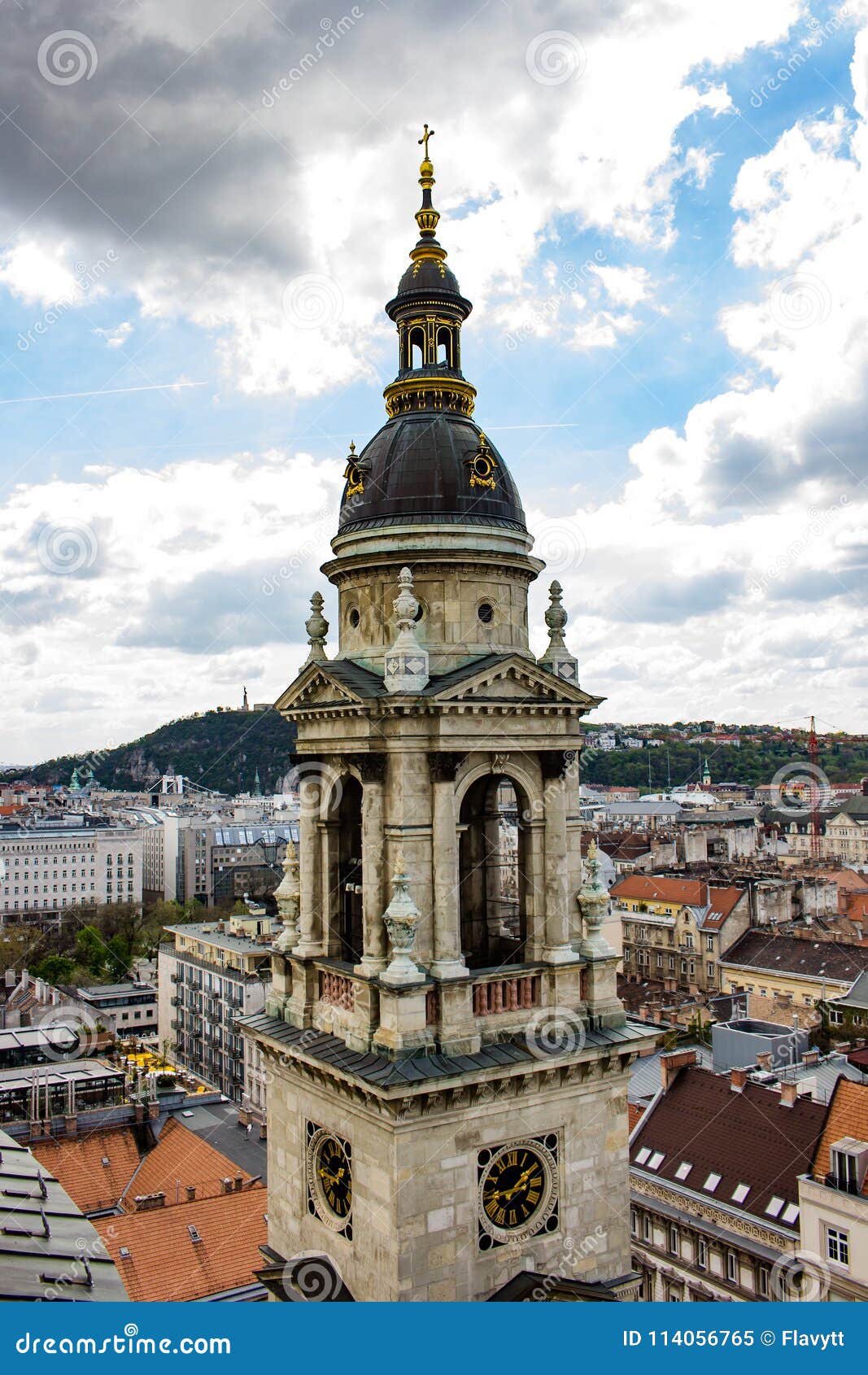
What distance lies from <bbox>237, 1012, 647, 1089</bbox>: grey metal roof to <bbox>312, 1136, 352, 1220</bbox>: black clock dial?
4.73ft

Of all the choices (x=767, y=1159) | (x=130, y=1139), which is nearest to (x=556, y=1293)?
(x=767, y=1159)

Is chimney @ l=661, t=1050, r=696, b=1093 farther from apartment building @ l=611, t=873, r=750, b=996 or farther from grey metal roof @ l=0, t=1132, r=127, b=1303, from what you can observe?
apartment building @ l=611, t=873, r=750, b=996

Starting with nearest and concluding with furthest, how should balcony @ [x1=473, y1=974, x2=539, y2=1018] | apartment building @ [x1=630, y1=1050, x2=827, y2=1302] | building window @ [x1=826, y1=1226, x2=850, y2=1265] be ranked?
1. balcony @ [x1=473, y1=974, x2=539, y2=1018]
2. building window @ [x1=826, y1=1226, x2=850, y2=1265]
3. apartment building @ [x1=630, y1=1050, x2=827, y2=1302]

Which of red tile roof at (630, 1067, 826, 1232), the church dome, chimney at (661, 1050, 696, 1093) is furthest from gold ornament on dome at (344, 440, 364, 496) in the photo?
chimney at (661, 1050, 696, 1093)

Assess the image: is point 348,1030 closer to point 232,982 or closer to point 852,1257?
point 852,1257

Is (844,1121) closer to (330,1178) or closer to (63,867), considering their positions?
(330,1178)

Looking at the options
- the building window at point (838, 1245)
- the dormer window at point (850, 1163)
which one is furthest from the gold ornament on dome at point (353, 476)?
the building window at point (838, 1245)

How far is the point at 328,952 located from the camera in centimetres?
1777

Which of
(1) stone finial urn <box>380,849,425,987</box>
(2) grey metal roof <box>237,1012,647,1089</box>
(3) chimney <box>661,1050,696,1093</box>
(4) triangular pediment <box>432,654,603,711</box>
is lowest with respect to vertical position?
(3) chimney <box>661,1050,696,1093</box>

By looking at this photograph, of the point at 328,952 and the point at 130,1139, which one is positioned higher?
the point at 328,952

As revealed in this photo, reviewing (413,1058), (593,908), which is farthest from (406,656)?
(413,1058)

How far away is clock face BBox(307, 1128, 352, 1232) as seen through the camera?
15836 millimetres

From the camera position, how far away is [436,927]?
15.7 m

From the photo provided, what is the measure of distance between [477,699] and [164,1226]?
24.2 meters
